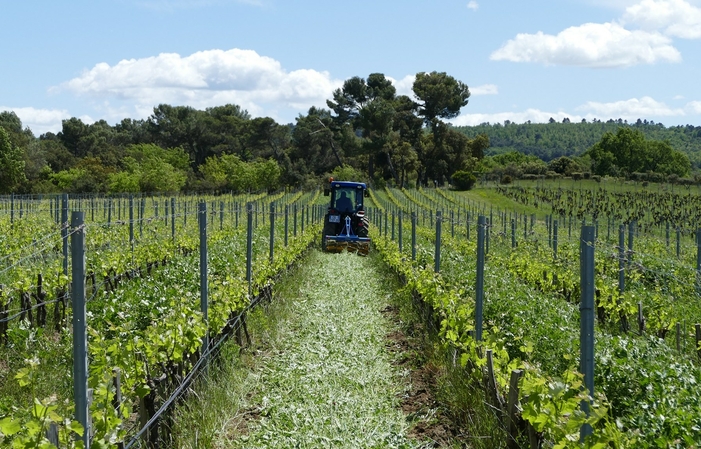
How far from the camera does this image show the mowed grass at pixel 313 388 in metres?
5.21

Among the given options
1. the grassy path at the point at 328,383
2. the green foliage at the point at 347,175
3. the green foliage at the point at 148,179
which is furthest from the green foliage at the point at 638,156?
the grassy path at the point at 328,383

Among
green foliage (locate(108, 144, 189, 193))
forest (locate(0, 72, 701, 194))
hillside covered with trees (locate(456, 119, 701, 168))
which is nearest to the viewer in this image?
green foliage (locate(108, 144, 189, 193))

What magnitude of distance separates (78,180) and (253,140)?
19.0 m

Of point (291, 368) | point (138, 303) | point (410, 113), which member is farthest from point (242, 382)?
point (410, 113)

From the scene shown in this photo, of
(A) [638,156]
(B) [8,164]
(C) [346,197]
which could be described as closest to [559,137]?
(A) [638,156]

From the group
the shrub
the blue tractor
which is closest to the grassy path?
the blue tractor

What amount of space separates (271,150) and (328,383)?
61205mm

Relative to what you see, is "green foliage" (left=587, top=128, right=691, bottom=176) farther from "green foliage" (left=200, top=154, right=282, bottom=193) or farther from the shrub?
"green foliage" (left=200, top=154, right=282, bottom=193)

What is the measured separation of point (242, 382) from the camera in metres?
6.41

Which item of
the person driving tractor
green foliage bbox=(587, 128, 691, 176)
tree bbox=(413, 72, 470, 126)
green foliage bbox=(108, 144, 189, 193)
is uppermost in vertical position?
tree bbox=(413, 72, 470, 126)

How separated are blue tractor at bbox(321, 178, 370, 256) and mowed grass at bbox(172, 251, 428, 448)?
315 inches

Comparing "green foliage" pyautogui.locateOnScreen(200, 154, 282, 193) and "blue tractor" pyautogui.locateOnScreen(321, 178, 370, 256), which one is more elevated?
"green foliage" pyautogui.locateOnScreen(200, 154, 282, 193)

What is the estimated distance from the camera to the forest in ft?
172

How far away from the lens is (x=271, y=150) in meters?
66.6
